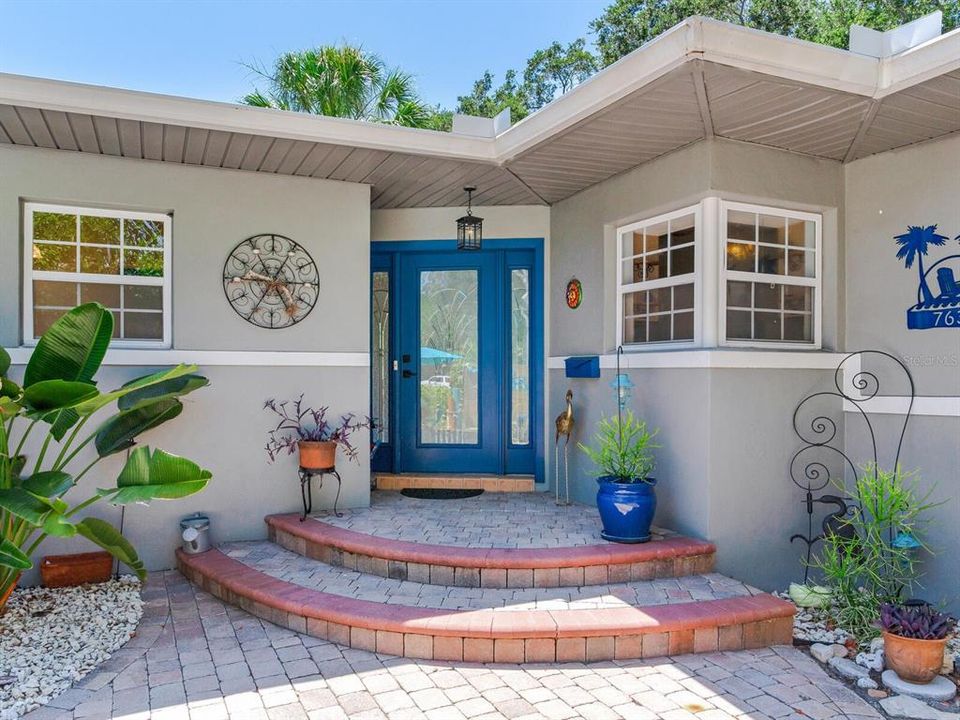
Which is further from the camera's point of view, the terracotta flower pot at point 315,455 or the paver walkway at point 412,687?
the terracotta flower pot at point 315,455

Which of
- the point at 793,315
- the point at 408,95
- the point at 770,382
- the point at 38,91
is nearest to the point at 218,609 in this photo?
the point at 38,91

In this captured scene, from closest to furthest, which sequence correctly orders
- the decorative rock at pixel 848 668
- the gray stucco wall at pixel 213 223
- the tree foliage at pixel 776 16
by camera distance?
the decorative rock at pixel 848 668, the gray stucco wall at pixel 213 223, the tree foliage at pixel 776 16

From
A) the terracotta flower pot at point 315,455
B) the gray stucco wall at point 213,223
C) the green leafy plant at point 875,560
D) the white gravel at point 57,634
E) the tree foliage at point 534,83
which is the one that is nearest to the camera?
the white gravel at point 57,634

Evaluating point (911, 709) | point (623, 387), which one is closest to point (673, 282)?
point (623, 387)

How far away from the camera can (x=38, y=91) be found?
3.89 metres

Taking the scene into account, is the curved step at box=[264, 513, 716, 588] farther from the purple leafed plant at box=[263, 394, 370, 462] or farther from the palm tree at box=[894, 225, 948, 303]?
the palm tree at box=[894, 225, 948, 303]

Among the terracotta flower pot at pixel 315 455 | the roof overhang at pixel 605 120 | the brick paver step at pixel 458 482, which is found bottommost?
the brick paver step at pixel 458 482

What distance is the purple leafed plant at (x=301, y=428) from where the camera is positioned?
522cm

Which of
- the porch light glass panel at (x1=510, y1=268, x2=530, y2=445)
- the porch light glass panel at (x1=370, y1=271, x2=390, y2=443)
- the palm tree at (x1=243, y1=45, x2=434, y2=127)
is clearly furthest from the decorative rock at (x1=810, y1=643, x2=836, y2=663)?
the palm tree at (x1=243, y1=45, x2=434, y2=127)

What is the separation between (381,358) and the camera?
6586mm

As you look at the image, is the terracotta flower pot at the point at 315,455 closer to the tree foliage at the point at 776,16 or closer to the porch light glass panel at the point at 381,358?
the porch light glass panel at the point at 381,358

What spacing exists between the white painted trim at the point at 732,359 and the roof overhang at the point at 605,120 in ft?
4.74

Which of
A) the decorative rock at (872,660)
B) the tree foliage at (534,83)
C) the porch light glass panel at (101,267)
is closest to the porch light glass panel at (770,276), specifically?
the decorative rock at (872,660)

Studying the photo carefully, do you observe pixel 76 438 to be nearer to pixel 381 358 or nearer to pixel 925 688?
pixel 381 358
